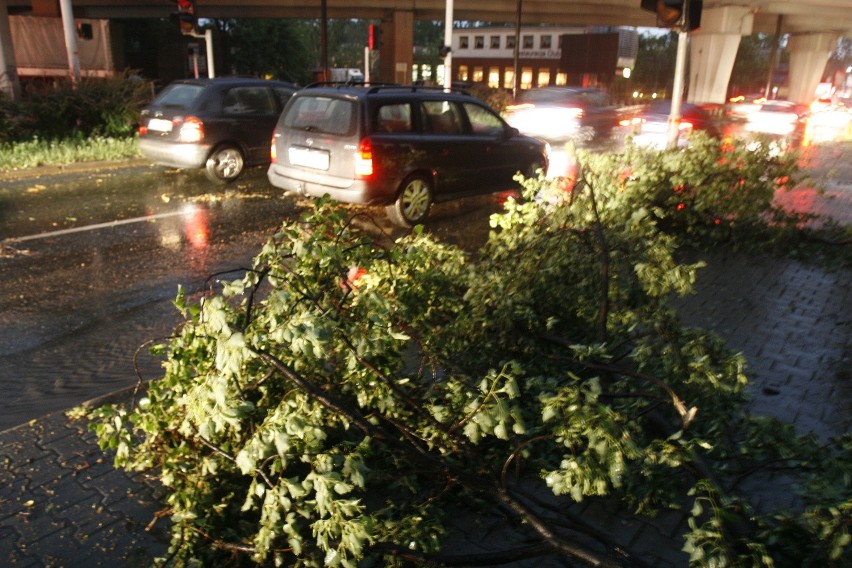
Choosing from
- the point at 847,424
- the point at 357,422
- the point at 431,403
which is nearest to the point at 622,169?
the point at 847,424

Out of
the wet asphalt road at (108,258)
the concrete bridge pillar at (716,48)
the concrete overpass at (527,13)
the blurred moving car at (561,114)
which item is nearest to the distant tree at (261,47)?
the concrete overpass at (527,13)

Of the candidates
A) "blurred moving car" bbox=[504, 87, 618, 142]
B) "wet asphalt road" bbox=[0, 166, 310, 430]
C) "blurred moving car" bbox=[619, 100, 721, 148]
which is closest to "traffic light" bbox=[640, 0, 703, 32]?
"wet asphalt road" bbox=[0, 166, 310, 430]

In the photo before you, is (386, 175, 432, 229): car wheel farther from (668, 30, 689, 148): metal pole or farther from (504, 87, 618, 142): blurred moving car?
(504, 87, 618, 142): blurred moving car

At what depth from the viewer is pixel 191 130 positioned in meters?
11.8

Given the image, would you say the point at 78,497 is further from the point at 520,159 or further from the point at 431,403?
the point at 520,159

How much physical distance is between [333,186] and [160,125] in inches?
178

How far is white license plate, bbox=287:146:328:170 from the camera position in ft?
31.0

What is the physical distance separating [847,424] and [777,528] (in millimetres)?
2124

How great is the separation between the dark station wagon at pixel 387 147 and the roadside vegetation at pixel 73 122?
612 centimetres

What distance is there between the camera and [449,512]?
11.3ft

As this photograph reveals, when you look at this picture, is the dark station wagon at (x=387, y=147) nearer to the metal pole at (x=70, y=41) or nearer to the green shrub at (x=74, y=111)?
the green shrub at (x=74, y=111)

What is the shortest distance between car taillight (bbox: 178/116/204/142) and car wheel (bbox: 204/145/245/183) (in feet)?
1.47

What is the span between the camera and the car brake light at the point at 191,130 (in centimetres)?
1180

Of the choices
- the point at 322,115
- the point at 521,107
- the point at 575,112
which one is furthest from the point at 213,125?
the point at 575,112
